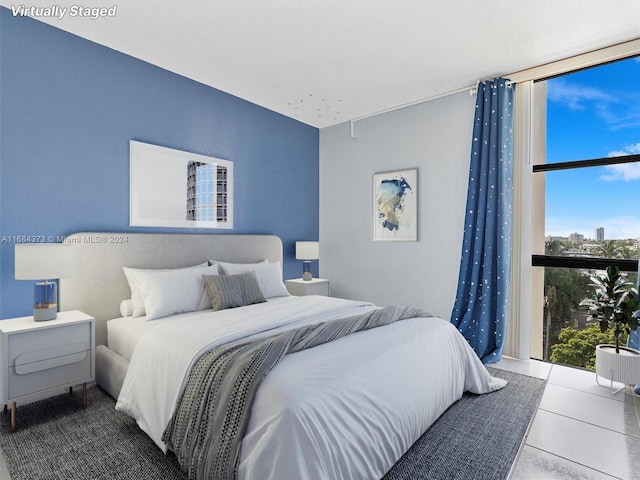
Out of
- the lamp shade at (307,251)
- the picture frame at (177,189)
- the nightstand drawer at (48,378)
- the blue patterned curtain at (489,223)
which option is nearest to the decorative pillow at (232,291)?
the picture frame at (177,189)

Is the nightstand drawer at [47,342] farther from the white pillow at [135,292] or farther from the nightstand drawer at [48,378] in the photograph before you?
the white pillow at [135,292]

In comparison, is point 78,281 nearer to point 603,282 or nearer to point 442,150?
point 442,150

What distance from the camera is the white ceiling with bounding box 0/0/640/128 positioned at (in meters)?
2.41

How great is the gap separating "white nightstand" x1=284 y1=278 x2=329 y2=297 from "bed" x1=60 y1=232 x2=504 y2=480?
1.01 meters

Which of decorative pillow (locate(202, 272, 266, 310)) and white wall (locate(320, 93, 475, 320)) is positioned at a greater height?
white wall (locate(320, 93, 475, 320))

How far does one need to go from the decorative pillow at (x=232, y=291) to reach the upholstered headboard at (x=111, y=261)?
50 centimetres

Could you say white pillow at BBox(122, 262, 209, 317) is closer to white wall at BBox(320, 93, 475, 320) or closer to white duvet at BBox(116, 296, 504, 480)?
white duvet at BBox(116, 296, 504, 480)

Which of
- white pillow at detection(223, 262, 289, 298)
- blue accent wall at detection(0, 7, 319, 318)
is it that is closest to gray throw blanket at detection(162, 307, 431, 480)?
white pillow at detection(223, 262, 289, 298)

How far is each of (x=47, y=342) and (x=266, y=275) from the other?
1775mm

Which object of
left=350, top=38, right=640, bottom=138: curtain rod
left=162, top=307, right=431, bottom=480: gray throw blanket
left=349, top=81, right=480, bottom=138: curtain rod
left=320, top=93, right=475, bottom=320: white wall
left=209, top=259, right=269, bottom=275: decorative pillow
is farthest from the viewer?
left=320, top=93, right=475, bottom=320: white wall

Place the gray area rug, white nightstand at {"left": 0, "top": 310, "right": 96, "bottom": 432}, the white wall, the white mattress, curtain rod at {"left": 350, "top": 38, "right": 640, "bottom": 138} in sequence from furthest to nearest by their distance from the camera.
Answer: the white wall
curtain rod at {"left": 350, "top": 38, "right": 640, "bottom": 138}
the white mattress
white nightstand at {"left": 0, "top": 310, "right": 96, "bottom": 432}
the gray area rug

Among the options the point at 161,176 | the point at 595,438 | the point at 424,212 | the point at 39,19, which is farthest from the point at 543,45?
the point at 39,19

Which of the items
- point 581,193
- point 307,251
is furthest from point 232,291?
point 581,193

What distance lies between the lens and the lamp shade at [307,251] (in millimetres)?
4312
